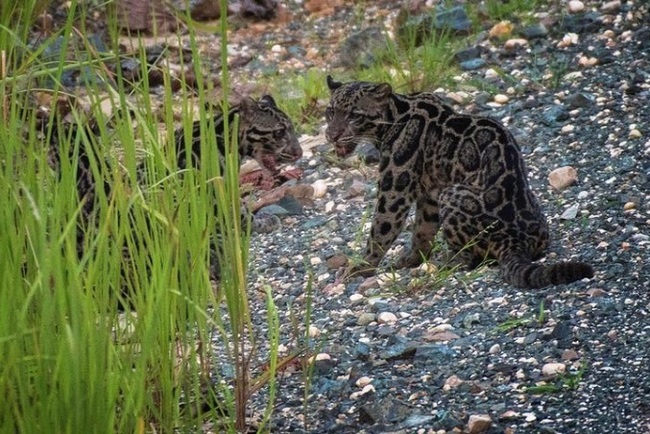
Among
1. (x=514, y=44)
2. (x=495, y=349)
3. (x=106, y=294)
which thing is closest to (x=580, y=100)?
(x=514, y=44)

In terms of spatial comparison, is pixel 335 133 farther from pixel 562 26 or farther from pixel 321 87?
pixel 562 26

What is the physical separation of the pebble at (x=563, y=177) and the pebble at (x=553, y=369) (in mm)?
2836

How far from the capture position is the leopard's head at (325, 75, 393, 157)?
315 inches

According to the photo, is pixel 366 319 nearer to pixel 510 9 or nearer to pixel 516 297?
pixel 516 297

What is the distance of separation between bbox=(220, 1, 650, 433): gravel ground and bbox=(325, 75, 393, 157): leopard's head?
2.10 ft

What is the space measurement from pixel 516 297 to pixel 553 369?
1.07m

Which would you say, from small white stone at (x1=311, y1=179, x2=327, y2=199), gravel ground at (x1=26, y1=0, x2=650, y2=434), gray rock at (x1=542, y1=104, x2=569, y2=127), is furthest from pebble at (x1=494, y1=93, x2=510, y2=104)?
small white stone at (x1=311, y1=179, x2=327, y2=199)

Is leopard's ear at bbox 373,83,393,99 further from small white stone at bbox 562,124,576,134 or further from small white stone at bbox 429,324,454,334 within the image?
small white stone at bbox 429,324,454,334

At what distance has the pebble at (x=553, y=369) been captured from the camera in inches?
214

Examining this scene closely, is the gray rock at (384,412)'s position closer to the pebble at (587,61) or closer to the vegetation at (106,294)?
the vegetation at (106,294)

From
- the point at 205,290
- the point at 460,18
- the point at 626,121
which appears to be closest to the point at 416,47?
the point at 460,18

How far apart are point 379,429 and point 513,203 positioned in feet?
7.82

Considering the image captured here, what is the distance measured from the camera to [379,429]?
5223 millimetres

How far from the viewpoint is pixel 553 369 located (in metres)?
5.46
